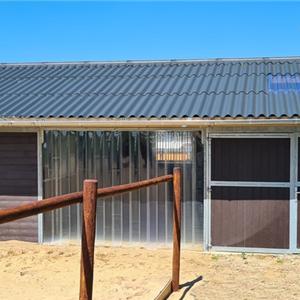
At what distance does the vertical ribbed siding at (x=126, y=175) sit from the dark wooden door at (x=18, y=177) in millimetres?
226

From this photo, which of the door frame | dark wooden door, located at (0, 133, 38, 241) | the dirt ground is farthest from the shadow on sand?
dark wooden door, located at (0, 133, 38, 241)

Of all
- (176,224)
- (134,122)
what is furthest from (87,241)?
(134,122)

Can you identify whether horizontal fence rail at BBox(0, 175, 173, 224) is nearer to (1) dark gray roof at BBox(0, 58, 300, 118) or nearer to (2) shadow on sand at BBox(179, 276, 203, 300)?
(2) shadow on sand at BBox(179, 276, 203, 300)

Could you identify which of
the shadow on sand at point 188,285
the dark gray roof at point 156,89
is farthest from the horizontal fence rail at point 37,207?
the dark gray roof at point 156,89

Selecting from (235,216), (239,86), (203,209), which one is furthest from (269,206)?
(239,86)

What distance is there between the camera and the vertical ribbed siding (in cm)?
808

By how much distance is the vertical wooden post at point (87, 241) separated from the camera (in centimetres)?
290

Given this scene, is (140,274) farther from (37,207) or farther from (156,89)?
(37,207)

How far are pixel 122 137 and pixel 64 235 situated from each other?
1.98 m

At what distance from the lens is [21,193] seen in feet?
28.1

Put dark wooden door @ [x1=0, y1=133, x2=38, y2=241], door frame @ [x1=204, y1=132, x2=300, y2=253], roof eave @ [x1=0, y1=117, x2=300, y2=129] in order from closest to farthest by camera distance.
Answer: roof eave @ [x1=0, y1=117, x2=300, y2=129]
door frame @ [x1=204, y1=132, x2=300, y2=253]
dark wooden door @ [x1=0, y1=133, x2=38, y2=241]

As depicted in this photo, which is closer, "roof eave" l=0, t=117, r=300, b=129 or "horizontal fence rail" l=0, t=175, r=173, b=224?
"horizontal fence rail" l=0, t=175, r=173, b=224

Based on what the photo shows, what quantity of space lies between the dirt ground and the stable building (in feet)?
1.22

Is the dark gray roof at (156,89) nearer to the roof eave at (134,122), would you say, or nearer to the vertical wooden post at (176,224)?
the roof eave at (134,122)
